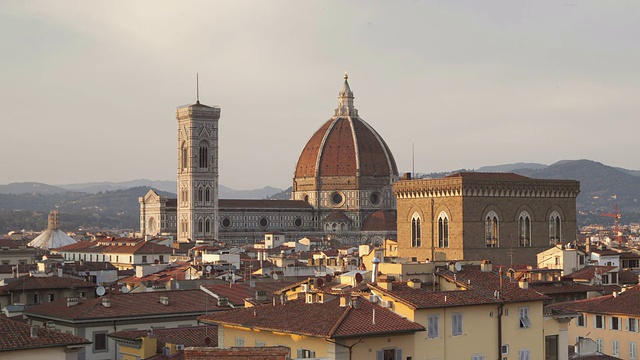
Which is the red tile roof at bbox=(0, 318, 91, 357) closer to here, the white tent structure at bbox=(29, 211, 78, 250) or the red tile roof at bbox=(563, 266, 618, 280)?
the red tile roof at bbox=(563, 266, 618, 280)

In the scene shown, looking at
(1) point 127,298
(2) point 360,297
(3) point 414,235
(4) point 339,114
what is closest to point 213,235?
(4) point 339,114

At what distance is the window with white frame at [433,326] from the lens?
26.4 meters

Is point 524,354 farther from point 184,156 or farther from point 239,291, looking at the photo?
point 184,156

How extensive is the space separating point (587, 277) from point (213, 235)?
111m

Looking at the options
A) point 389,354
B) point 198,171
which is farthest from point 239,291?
point 198,171

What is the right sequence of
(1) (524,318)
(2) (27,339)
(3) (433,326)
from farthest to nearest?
(1) (524,318), (3) (433,326), (2) (27,339)

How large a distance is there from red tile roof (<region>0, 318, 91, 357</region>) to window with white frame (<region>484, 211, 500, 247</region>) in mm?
53390

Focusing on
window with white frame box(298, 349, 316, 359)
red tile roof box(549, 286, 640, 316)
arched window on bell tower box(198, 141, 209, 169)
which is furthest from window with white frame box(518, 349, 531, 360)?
arched window on bell tower box(198, 141, 209, 169)

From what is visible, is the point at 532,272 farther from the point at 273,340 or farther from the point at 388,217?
the point at 388,217

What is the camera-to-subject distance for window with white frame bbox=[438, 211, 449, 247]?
7406cm

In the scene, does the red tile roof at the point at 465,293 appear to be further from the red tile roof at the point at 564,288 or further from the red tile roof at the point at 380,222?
the red tile roof at the point at 380,222

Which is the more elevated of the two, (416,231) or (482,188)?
(482,188)

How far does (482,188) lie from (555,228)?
7.20 metres

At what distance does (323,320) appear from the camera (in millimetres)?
24703
